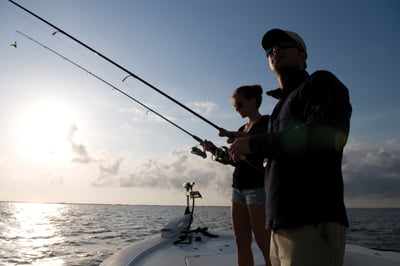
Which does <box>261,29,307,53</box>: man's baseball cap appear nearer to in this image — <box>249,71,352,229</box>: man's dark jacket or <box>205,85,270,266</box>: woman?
<box>249,71,352,229</box>: man's dark jacket

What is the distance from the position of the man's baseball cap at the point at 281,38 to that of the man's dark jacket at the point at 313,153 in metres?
0.37

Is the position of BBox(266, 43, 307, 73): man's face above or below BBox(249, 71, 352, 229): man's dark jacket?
above

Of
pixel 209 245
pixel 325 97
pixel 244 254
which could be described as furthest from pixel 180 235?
pixel 325 97

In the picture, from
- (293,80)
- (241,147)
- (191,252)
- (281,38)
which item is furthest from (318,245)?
(191,252)

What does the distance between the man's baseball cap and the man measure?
1.21 feet

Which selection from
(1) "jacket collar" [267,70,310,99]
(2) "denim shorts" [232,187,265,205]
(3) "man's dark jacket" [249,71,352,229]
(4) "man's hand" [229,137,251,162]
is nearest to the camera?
(3) "man's dark jacket" [249,71,352,229]

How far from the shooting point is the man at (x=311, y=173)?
139 centimetres

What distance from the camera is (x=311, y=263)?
1399mm

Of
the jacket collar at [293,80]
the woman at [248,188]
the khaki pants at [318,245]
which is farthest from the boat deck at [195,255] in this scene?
the jacket collar at [293,80]

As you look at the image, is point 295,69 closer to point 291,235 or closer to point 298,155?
point 298,155

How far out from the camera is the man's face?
70.5 inches

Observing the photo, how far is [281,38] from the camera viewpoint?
1809 mm

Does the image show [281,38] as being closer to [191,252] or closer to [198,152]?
[198,152]

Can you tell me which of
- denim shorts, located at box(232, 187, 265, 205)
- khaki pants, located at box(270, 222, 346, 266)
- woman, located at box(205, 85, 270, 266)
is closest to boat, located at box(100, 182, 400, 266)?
woman, located at box(205, 85, 270, 266)
